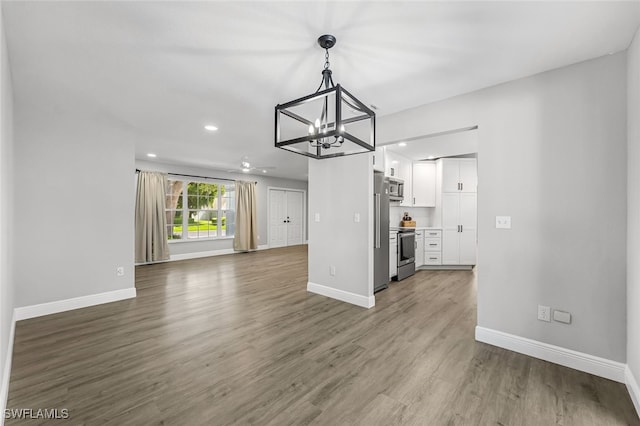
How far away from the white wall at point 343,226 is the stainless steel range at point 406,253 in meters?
1.47

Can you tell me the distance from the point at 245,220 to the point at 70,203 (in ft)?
16.1

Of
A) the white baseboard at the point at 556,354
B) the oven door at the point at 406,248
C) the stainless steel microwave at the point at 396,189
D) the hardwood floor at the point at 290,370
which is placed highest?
the stainless steel microwave at the point at 396,189

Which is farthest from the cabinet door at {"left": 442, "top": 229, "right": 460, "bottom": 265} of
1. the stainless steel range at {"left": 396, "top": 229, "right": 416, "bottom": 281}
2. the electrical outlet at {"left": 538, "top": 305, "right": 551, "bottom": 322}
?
the electrical outlet at {"left": 538, "top": 305, "right": 551, "bottom": 322}

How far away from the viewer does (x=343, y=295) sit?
384cm

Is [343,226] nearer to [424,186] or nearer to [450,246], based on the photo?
[424,186]

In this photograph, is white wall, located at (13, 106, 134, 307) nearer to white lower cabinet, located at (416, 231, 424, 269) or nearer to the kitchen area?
the kitchen area

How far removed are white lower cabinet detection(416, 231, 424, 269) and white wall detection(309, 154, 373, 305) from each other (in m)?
2.35

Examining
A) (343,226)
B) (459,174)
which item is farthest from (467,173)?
(343,226)

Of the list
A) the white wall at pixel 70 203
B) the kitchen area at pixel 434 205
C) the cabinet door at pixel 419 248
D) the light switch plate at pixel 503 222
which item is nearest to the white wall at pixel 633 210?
the light switch plate at pixel 503 222

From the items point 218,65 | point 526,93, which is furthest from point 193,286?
point 526,93

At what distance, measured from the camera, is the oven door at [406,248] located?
4.94 metres

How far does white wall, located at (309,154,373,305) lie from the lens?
143 inches

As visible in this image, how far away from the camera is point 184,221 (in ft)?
24.5

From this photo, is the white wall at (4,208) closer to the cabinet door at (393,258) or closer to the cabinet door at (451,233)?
the cabinet door at (393,258)
